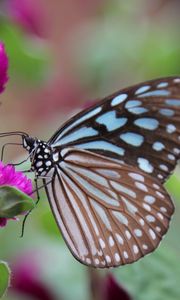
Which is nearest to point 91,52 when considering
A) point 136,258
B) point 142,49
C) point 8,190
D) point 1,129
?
point 142,49

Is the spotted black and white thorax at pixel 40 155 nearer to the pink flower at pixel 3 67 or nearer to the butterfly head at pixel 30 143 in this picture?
the butterfly head at pixel 30 143

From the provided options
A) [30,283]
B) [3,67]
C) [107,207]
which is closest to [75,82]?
[30,283]

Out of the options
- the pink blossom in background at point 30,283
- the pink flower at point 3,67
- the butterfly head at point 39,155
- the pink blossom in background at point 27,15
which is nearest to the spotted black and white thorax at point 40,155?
the butterfly head at point 39,155

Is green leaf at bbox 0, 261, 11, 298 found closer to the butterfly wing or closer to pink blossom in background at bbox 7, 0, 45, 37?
the butterfly wing

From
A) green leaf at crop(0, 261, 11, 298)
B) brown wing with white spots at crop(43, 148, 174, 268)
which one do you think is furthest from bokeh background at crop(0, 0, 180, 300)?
green leaf at crop(0, 261, 11, 298)

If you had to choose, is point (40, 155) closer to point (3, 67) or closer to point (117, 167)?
point (117, 167)
